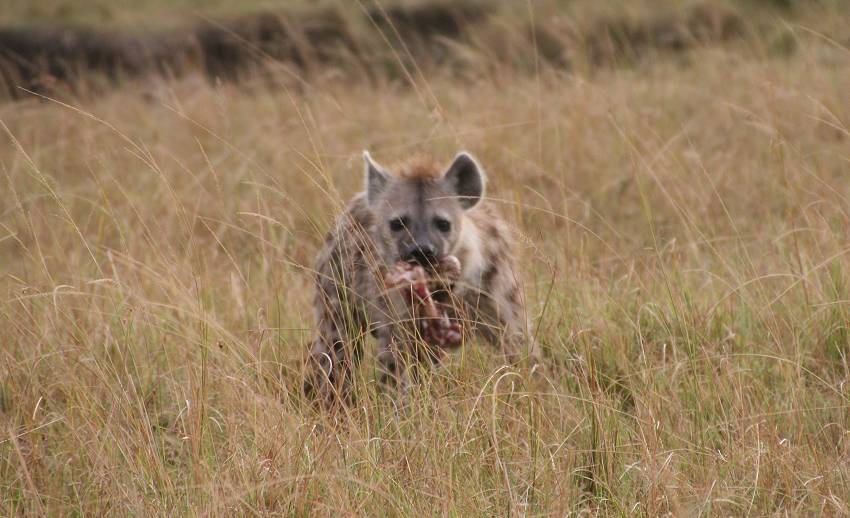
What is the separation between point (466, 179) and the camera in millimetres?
4465

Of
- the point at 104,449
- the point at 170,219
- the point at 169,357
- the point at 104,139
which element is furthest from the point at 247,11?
the point at 104,449

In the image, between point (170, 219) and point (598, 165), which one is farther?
point (598, 165)

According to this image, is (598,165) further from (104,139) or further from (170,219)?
(104,139)

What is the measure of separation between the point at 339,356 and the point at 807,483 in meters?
1.86

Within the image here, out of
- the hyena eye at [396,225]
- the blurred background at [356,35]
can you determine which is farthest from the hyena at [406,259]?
the blurred background at [356,35]

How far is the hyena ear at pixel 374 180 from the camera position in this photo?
4465 mm

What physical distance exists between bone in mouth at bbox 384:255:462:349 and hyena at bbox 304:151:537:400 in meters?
0.05

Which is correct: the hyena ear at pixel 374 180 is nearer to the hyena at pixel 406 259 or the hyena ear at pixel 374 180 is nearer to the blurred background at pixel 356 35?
the hyena at pixel 406 259

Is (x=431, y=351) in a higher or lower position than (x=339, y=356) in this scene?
higher

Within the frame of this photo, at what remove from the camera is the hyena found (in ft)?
13.1

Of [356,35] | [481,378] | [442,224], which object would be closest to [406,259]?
[442,224]

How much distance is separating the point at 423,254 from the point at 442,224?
285 millimetres

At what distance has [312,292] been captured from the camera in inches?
Answer: 184

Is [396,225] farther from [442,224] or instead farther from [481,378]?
[481,378]
